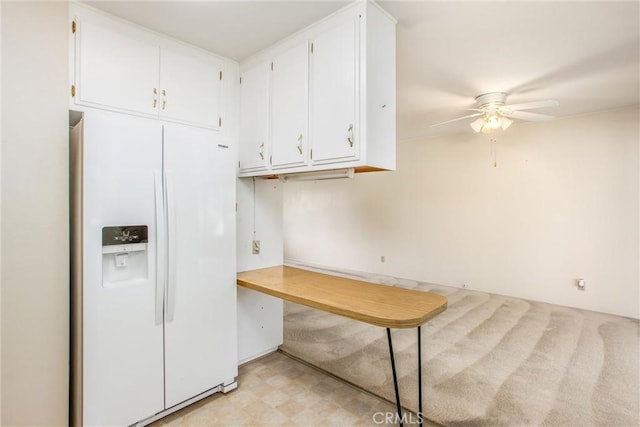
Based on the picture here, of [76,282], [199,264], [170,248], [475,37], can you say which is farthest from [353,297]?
[475,37]

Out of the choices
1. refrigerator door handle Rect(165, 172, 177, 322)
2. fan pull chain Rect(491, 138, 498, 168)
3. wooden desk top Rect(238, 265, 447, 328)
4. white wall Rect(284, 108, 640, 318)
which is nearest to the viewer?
wooden desk top Rect(238, 265, 447, 328)

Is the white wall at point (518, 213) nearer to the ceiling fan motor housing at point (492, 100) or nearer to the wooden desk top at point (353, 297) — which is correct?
the ceiling fan motor housing at point (492, 100)

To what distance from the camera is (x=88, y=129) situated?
166 centimetres

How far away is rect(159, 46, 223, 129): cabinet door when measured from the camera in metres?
2.19

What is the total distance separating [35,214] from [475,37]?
292cm

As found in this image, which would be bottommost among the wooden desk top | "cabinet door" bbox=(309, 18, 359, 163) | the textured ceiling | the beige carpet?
the beige carpet

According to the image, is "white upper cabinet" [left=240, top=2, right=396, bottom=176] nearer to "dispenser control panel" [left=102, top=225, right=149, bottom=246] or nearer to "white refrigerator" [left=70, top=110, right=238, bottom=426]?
"white refrigerator" [left=70, top=110, right=238, bottom=426]

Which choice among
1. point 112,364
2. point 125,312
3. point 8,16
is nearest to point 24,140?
point 8,16

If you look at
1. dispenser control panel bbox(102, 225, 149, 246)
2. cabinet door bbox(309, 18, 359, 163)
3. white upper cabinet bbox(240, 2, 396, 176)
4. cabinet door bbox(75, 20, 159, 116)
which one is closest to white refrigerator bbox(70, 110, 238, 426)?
dispenser control panel bbox(102, 225, 149, 246)

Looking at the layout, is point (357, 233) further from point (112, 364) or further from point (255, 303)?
point (112, 364)

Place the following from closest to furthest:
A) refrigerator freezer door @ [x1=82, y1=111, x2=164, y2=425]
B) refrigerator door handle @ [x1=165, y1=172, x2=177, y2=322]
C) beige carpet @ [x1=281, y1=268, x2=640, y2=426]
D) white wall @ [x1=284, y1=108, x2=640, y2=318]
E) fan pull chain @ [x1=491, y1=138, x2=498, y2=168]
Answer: refrigerator freezer door @ [x1=82, y1=111, x2=164, y2=425] → refrigerator door handle @ [x1=165, y1=172, x2=177, y2=322] → beige carpet @ [x1=281, y1=268, x2=640, y2=426] → white wall @ [x1=284, y1=108, x2=640, y2=318] → fan pull chain @ [x1=491, y1=138, x2=498, y2=168]

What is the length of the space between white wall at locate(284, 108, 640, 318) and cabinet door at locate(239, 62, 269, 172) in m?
3.63

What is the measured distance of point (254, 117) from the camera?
8.04 ft

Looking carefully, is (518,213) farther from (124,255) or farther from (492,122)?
(124,255)
